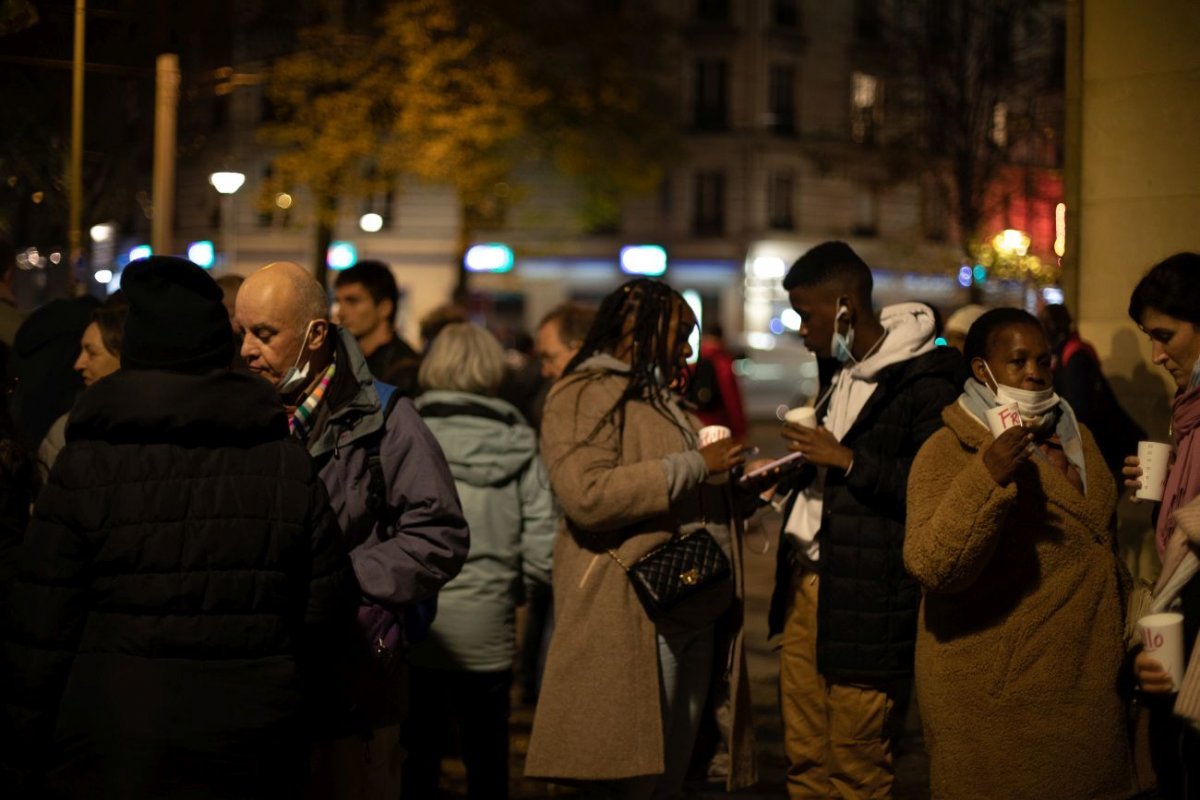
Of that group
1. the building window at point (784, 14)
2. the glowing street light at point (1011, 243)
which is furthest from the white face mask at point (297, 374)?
the building window at point (784, 14)

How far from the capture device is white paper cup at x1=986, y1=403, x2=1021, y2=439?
4.36m

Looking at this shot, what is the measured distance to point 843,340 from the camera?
5.84 m

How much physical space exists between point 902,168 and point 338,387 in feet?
103

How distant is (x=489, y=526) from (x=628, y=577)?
124 cm

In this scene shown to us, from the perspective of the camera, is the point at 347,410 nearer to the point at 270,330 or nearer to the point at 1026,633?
the point at 270,330

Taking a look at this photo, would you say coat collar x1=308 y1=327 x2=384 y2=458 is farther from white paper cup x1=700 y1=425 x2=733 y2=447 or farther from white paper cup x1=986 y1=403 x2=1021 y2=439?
white paper cup x1=986 y1=403 x2=1021 y2=439

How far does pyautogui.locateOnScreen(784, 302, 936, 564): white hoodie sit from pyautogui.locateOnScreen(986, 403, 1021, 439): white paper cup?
3.98 feet

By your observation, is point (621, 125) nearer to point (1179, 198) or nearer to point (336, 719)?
point (1179, 198)

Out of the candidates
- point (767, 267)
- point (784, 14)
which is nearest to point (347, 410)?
point (767, 267)

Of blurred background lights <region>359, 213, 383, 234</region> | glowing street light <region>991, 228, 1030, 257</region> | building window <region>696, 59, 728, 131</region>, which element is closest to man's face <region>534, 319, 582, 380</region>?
glowing street light <region>991, 228, 1030, 257</region>

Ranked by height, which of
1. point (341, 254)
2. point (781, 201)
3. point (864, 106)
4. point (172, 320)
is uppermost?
point (864, 106)

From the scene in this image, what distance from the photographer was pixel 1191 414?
443 cm

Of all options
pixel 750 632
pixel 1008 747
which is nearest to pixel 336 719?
pixel 1008 747

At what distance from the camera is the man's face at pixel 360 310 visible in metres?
7.61
